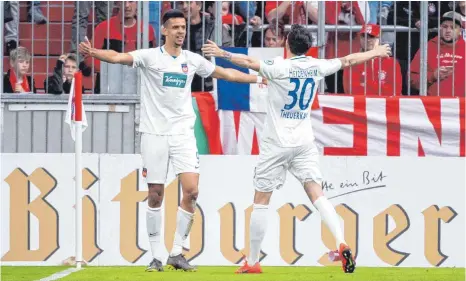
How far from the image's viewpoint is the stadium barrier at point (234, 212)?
13109mm

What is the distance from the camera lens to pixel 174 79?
1117cm

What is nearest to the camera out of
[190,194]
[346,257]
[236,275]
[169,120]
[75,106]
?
[346,257]

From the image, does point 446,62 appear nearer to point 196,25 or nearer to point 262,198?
point 196,25

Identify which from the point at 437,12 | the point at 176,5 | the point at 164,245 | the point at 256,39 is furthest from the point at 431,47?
the point at 164,245

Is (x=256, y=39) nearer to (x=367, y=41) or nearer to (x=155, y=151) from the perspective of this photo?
(x=367, y=41)

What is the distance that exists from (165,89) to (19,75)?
420 cm

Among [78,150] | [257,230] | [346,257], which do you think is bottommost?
[346,257]

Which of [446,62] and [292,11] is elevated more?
[292,11]

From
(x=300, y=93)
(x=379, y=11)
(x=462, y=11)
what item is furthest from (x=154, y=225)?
(x=462, y=11)

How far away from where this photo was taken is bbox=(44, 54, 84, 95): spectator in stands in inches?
578

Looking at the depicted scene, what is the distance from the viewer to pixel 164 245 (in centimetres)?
1312

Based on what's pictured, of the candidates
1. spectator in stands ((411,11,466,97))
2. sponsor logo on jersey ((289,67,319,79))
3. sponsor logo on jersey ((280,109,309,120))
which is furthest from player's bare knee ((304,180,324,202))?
spectator in stands ((411,11,466,97))

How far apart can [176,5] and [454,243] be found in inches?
170

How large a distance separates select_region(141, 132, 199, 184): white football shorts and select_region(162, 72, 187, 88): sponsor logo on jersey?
462mm
